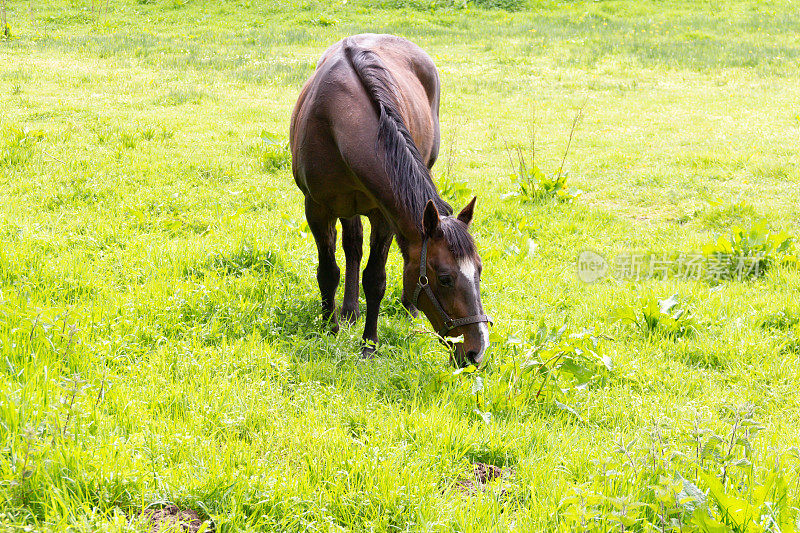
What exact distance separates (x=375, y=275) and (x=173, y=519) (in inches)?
88.0

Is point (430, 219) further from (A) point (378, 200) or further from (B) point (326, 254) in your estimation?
(B) point (326, 254)

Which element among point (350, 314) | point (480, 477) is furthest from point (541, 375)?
point (350, 314)

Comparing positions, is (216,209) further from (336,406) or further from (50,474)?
(50,474)

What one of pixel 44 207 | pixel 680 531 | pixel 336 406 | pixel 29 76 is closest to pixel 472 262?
pixel 336 406

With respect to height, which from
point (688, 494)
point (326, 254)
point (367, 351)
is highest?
point (326, 254)

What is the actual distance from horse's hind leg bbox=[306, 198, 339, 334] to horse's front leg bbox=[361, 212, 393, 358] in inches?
11.4

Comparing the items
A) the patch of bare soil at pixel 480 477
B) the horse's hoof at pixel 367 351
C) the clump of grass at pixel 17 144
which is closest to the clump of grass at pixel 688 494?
the patch of bare soil at pixel 480 477

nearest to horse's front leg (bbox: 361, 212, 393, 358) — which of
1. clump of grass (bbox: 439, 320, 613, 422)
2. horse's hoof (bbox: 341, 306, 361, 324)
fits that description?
horse's hoof (bbox: 341, 306, 361, 324)

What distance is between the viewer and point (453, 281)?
3.35 metres

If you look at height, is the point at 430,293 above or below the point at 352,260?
above

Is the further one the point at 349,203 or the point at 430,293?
the point at 349,203

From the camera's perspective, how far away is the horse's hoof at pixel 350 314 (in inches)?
177

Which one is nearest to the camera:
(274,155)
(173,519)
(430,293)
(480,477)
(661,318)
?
(173,519)

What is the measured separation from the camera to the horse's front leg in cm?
413
